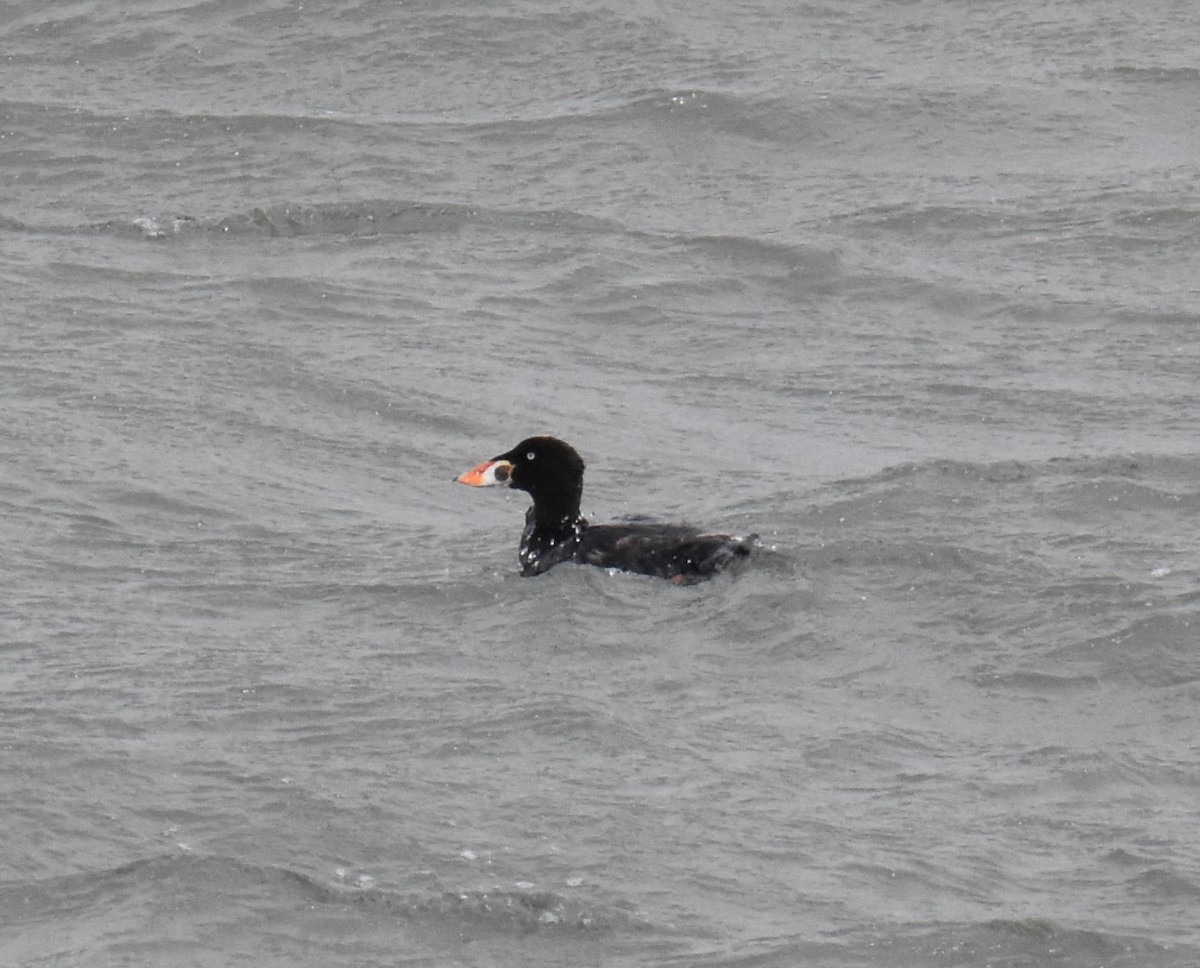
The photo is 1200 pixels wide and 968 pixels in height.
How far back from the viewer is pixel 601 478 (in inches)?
499

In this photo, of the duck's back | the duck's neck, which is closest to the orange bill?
the duck's neck

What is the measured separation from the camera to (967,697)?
9.44m

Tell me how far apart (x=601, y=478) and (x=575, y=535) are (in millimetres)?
1447

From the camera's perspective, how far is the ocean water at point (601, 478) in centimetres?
791

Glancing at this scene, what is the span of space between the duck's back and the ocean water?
15cm

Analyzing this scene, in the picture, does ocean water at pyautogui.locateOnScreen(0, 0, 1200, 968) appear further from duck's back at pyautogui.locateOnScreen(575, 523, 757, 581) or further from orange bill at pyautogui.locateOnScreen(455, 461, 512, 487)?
orange bill at pyautogui.locateOnScreen(455, 461, 512, 487)

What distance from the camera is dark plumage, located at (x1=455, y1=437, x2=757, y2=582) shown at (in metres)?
10.6

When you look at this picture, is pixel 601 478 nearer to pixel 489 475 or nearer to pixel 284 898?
pixel 489 475

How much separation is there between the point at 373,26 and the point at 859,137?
3.82m

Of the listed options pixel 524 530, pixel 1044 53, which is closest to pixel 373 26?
pixel 1044 53

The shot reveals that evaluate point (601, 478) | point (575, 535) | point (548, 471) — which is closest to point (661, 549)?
point (575, 535)

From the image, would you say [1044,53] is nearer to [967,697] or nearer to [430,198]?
[430,198]

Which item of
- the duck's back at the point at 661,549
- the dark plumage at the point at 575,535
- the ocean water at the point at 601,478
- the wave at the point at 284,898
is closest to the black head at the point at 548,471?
the dark plumage at the point at 575,535

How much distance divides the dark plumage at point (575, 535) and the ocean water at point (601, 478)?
18cm
